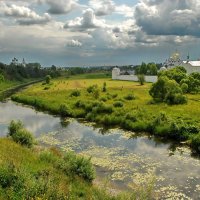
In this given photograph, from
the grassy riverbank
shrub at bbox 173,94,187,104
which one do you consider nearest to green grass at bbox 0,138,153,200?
the grassy riverbank

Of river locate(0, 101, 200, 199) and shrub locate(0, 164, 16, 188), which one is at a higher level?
shrub locate(0, 164, 16, 188)

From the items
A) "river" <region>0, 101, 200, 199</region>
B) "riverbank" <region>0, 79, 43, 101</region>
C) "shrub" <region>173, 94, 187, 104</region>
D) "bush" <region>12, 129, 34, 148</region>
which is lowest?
"riverbank" <region>0, 79, 43, 101</region>

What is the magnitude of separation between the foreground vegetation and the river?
112 inches

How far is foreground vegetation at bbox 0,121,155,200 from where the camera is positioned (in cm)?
1730

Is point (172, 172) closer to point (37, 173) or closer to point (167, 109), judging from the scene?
point (37, 173)

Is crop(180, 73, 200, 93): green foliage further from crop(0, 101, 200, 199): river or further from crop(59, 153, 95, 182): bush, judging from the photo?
crop(59, 153, 95, 182): bush

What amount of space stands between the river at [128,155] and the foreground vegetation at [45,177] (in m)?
2.84

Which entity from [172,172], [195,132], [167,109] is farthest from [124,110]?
[172,172]

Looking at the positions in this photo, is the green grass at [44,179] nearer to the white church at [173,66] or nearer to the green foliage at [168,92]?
the green foliage at [168,92]

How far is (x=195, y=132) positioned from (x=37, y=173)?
69.2 feet

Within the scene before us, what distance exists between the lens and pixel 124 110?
52.9 m

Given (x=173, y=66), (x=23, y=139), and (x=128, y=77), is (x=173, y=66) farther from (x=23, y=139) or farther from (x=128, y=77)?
(x=23, y=139)

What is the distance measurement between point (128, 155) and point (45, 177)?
1312cm

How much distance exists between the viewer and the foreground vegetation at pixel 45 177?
17.3 m
